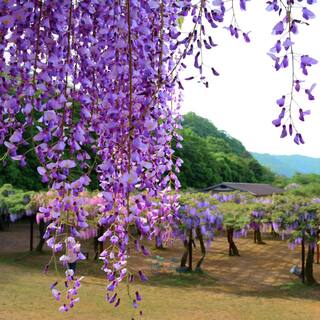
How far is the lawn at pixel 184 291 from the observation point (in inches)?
294

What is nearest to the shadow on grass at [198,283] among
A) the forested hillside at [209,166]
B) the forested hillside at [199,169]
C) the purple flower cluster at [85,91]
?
the forested hillside at [199,169]

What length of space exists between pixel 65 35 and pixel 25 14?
19 cm

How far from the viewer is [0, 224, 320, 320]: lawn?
7477mm

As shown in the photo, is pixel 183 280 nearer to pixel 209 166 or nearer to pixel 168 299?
pixel 168 299

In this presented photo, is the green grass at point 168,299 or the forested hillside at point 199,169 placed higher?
the forested hillside at point 199,169

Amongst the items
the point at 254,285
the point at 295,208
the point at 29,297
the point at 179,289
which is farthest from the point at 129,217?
the point at 295,208

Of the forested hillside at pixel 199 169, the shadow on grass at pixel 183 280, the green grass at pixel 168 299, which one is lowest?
the shadow on grass at pixel 183 280

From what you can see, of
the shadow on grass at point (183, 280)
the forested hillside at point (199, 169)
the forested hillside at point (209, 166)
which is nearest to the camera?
the shadow on grass at point (183, 280)

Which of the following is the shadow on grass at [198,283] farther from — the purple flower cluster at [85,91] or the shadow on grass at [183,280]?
the purple flower cluster at [85,91]

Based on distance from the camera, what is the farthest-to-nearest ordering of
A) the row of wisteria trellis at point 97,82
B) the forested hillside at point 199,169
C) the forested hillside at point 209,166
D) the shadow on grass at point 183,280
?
the forested hillside at point 209,166, the forested hillside at point 199,169, the shadow on grass at point 183,280, the row of wisteria trellis at point 97,82

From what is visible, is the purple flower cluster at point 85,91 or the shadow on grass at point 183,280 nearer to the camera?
the purple flower cluster at point 85,91

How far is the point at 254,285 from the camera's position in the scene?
10812 millimetres

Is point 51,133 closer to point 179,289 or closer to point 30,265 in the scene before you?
point 179,289

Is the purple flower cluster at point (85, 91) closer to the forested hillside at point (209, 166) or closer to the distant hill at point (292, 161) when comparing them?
the forested hillside at point (209, 166)
